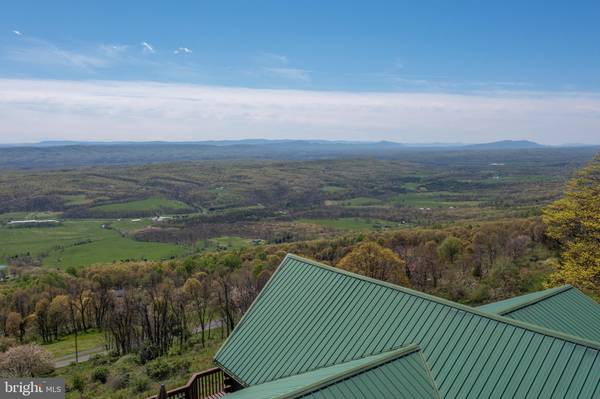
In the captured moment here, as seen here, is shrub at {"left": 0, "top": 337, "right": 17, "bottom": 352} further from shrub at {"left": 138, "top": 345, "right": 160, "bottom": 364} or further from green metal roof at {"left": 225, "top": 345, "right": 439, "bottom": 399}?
green metal roof at {"left": 225, "top": 345, "right": 439, "bottom": 399}

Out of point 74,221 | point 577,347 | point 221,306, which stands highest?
point 577,347

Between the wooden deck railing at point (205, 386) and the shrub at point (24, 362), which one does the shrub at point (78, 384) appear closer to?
the shrub at point (24, 362)

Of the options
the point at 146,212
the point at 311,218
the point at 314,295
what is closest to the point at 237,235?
the point at 311,218

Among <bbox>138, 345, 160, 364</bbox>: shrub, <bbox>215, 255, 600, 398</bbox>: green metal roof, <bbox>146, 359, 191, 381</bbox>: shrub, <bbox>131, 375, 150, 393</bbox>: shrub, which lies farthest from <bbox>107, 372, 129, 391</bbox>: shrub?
<bbox>215, 255, 600, 398</bbox>: green metal roof

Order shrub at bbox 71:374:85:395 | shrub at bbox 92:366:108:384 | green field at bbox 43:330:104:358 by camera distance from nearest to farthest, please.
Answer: shrub at bbox 71:374:85:395, shrub at bbox 92:366:108:384, green field at bbox 43:330:104:358

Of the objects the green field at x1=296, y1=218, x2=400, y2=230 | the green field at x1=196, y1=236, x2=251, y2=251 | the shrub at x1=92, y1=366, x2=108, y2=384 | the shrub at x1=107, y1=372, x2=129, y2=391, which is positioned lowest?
the green field at x1=196, y1=236, x2=251, y2=251

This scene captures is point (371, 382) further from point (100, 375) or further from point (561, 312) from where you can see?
point (100, 375)

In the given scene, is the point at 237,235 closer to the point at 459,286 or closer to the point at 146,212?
the point at 146,212
